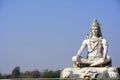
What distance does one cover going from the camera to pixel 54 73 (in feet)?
57.1

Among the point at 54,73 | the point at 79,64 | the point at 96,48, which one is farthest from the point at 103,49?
the point at 54,73

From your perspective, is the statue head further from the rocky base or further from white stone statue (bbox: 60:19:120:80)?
the rocky base

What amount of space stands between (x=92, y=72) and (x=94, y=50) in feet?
6.00

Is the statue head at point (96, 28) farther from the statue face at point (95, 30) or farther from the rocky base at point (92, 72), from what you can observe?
the rocky base at point (92, 72)

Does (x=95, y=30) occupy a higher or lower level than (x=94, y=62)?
higher

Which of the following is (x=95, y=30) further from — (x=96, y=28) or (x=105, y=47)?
(x=105, y=47)

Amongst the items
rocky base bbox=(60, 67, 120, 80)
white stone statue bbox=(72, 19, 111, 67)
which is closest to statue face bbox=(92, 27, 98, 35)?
white stone statue bbox=(72, 19, 111, 67)

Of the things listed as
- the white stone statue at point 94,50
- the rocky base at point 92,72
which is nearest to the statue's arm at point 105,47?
the white stone statue at point 94,50

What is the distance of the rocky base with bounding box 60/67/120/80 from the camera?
13.8 metres

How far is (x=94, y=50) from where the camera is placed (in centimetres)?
1559

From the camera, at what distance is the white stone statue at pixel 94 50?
1487 centimetres

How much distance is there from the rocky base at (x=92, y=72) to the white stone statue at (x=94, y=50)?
21.9 inches

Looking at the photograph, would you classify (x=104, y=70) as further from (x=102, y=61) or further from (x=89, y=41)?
(x=89, y=41)

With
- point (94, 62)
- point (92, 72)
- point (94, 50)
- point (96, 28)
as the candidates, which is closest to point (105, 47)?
point (94, 50)
